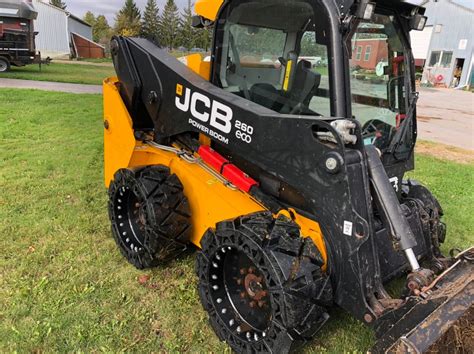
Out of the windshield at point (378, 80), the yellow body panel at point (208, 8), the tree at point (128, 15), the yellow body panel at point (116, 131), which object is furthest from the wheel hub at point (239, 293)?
the tree at point (128, 15)

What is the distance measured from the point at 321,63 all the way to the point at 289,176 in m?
0.74

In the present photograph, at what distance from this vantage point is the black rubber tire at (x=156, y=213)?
324 cm

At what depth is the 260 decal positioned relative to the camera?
2826mm

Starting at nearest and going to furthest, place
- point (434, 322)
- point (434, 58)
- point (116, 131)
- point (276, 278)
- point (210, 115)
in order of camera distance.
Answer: point (434, 322) → point (276, 278) → point (210, 115) → point (116, 131) → point (434, 58)

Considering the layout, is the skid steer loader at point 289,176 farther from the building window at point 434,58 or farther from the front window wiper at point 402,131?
the building window at point 434,58

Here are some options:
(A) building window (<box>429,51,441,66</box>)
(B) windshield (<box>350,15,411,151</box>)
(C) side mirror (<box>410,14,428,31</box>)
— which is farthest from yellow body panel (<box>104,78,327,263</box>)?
(A) building window (<box>429,51,441,66</box>)

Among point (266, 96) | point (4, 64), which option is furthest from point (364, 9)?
point (4, 64)

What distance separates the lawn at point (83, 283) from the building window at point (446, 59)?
3278 cm

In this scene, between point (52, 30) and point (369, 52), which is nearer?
point (369, 52)

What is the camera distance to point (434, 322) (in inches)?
79.6

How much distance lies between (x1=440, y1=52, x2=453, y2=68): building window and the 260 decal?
3658 cm

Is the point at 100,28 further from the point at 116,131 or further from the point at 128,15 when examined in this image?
the point at 116,131

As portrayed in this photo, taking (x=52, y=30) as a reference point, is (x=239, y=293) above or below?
below

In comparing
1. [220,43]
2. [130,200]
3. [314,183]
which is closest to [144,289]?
[130,200]
